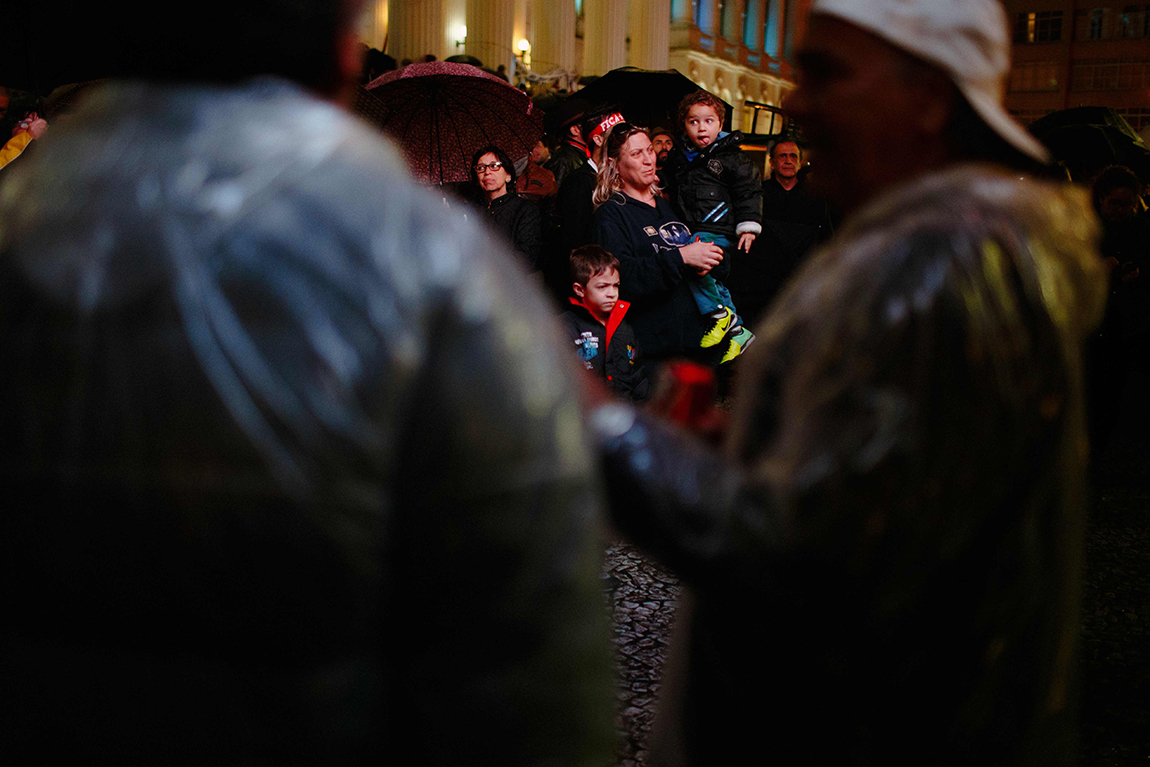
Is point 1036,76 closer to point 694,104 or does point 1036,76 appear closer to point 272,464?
point 694,104

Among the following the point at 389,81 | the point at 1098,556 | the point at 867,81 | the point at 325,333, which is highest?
the point at 389,81

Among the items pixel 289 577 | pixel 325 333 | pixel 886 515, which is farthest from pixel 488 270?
pixel 886 515

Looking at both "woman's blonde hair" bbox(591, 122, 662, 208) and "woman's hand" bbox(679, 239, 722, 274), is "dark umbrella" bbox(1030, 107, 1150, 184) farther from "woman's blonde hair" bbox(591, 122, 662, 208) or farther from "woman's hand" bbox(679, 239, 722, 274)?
"woman's blonde hair" bbox(591, 122, 662, 208)

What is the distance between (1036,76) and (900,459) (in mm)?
73354

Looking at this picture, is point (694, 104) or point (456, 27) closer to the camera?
point (694, 104)

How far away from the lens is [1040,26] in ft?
215

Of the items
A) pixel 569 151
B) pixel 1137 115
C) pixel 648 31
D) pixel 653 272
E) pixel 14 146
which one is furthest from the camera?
pixel 1137 115

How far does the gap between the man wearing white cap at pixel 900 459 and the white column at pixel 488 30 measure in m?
18.8

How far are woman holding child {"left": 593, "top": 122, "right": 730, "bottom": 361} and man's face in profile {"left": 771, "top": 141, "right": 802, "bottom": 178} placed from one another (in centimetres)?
291

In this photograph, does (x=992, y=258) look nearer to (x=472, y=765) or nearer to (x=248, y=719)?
(x=472, y=765)

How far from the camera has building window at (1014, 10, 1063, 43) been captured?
6462 cm

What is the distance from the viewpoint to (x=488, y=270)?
0.82m

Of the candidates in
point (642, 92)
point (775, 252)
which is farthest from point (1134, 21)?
point (775, 252)

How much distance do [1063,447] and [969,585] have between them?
20 cm
